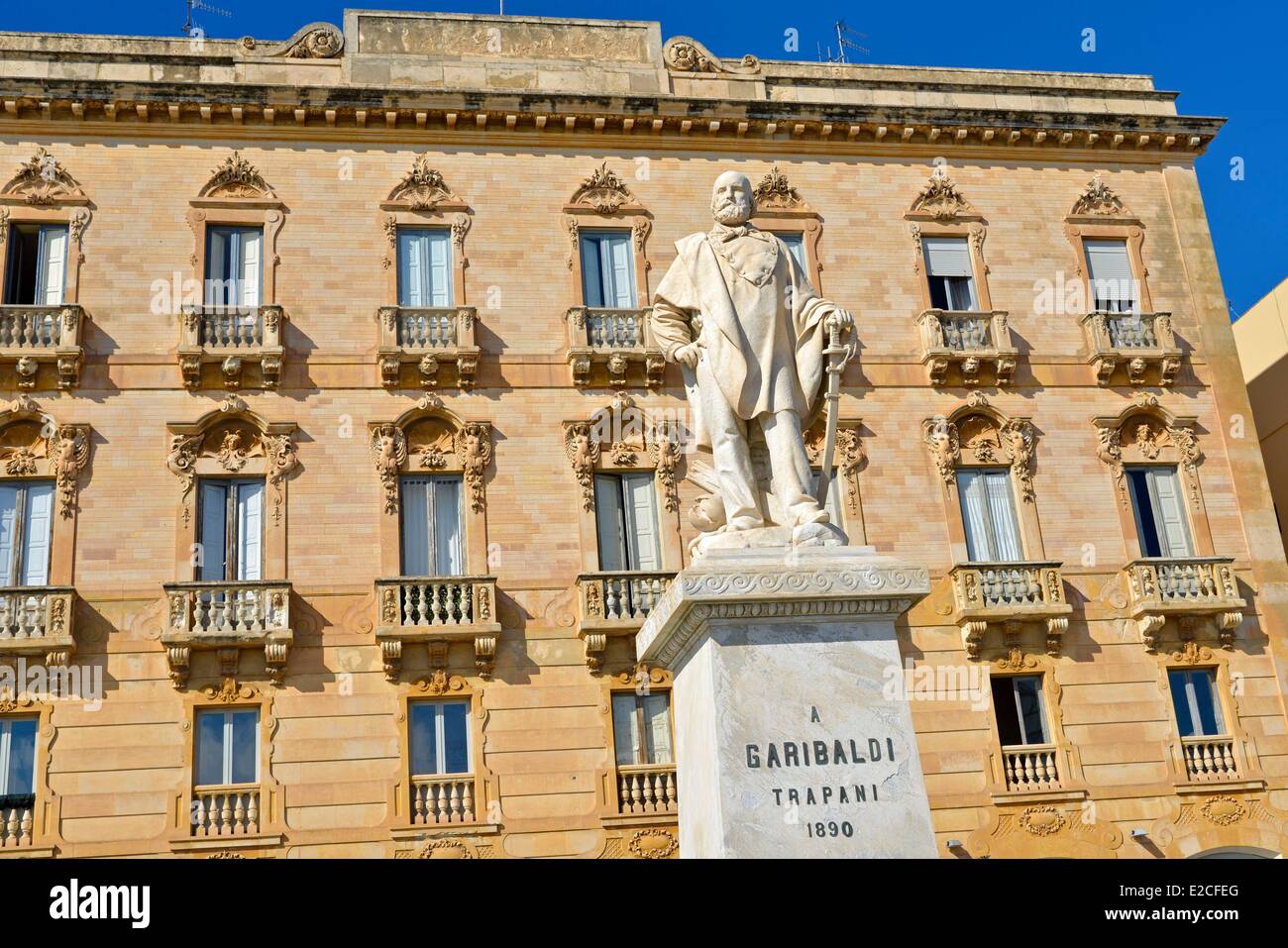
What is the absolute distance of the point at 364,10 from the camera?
27.2m

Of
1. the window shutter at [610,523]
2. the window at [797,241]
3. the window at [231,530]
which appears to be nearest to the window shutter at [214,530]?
the window at [231,530]

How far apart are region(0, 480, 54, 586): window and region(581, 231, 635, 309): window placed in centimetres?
1006

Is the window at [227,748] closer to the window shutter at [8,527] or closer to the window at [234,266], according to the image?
the window shutter at [8,527]

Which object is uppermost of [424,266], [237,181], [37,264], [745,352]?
[237,181]

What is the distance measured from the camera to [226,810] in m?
21.9

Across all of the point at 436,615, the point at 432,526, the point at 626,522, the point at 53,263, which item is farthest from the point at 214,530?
the point at 626,522

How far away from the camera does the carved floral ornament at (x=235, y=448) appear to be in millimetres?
23734

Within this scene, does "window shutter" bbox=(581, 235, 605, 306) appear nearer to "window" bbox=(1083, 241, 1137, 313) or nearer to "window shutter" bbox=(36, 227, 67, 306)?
"window shutter" bbox=(36, 227, 67, 306)

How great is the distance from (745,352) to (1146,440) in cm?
1972

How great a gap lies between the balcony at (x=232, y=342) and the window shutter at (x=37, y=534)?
2.97 m

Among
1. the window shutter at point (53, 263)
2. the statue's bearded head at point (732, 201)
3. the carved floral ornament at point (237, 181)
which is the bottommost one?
the statue's bearded head at point (732, 201)

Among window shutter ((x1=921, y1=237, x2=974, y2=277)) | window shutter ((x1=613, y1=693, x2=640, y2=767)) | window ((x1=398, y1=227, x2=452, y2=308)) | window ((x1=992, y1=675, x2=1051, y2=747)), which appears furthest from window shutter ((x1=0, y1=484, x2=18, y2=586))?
window shutter ((x1=921, y1=237, x2=974, y2=277))

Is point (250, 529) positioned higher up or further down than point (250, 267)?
further down

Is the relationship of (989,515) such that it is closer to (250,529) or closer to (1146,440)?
(1146,440)
